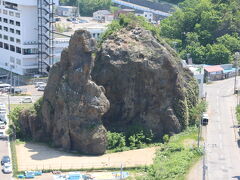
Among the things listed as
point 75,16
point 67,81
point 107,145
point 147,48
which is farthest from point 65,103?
point 75,16

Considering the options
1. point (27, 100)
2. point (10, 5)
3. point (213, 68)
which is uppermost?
point (10, 5)

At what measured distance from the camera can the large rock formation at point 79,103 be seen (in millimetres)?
51562

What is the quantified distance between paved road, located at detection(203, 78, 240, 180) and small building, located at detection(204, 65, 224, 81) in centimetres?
465

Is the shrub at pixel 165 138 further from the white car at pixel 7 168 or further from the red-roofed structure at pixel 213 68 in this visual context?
the red-roofed structure at pixel 213 68

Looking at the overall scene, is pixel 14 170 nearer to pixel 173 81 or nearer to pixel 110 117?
pixel 110 117

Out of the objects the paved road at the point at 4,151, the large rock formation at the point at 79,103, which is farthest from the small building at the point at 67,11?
the paved road at the point at 4,151

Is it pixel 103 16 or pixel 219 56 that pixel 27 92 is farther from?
pixel 103 16

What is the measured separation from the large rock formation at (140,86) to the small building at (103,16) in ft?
276

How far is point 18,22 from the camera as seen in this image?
268 ft

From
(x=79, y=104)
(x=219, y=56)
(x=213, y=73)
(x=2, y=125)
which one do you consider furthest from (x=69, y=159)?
(x=219, y=56)

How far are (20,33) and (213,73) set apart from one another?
27.9 meters

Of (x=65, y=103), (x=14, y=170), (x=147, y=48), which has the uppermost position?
(x=147, y=48)

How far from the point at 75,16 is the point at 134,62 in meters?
94.6

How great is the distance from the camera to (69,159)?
50156mm
